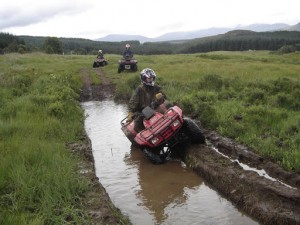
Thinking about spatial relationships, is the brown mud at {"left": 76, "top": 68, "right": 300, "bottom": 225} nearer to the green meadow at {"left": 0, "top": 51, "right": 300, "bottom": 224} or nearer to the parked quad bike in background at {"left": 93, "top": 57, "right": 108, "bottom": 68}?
the green meadow at {"left": 0, "top": 51, "right": 300, "bottom": 224}

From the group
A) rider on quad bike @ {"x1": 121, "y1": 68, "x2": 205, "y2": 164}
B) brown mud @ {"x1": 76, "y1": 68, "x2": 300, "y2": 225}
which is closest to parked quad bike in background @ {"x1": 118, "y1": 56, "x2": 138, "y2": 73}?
rider on quad bike @ {"x1": 121, "y1": 68, "x2": 205, "y2": 164}

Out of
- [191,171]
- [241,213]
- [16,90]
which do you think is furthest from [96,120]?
[241,213]

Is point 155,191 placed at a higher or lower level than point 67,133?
lower

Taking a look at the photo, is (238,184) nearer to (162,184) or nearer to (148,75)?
(162,184)

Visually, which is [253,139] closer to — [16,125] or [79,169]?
[79,169]

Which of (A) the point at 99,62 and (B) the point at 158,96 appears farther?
(A) the point at 99,62

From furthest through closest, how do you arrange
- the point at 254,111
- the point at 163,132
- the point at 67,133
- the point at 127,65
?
1. the point at 127,65
2. the point at 254,111
3. the point at 67,133
4. the point at 163,132

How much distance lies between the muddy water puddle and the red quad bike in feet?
1.19

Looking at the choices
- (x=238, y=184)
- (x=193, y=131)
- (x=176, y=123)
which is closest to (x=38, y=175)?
(x=176, y=123)

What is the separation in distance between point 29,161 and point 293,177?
15.5 feet

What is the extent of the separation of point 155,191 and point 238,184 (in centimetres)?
164

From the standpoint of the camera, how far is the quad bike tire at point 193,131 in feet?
29.1

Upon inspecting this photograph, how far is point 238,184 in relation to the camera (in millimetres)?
6773

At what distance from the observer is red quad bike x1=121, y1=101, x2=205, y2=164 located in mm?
8320
